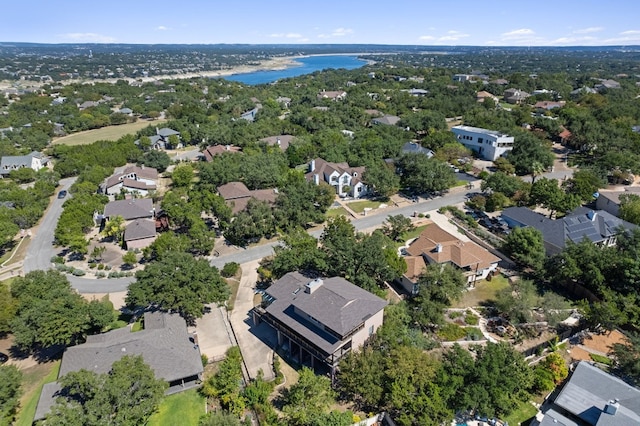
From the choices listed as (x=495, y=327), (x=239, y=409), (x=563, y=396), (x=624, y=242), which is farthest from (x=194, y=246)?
(x=624, y=242)

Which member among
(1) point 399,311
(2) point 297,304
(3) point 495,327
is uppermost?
(2) point 297,304

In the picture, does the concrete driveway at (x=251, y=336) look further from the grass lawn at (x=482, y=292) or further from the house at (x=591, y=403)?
the house at (x=591, y=403)

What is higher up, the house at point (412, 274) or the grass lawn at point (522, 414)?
the house at point (412, 274)

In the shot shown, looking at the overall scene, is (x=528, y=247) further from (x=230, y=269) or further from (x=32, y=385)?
(x=32, y=385)

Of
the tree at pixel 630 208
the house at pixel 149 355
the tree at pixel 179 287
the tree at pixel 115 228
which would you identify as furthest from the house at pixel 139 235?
the tree at pixel 630 208

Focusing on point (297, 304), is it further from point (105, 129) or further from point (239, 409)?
point (105, 129)

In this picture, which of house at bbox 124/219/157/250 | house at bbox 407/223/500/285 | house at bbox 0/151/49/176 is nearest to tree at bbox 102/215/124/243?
house at bbox 124/219/157/250

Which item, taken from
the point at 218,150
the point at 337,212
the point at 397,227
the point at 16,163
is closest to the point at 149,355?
the point at 397,227
